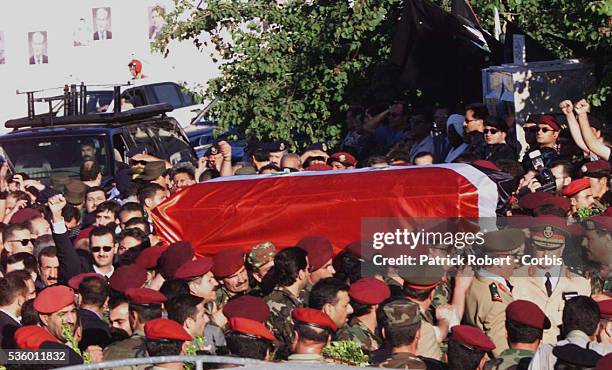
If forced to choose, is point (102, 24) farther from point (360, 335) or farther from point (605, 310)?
point (605, 310)

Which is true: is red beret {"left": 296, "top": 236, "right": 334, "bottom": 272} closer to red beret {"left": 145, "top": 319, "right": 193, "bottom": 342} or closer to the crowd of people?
the crowd of people

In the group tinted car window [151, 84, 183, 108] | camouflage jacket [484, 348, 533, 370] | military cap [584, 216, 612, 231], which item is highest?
military cap [584, 216, 612, 231]

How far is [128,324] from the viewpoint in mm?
9086

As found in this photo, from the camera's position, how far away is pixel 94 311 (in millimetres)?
9188

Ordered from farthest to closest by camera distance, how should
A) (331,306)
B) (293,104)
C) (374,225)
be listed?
(293,104) < (374,225) < (331,306)

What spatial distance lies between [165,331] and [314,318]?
0.84 meters

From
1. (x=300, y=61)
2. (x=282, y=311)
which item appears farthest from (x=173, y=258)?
(x=300, y=61)

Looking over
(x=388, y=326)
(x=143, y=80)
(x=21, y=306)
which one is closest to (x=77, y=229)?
(x=21, y=306)

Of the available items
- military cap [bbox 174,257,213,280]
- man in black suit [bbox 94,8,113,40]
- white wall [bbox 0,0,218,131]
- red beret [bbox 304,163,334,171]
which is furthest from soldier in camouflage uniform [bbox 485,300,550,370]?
man in black suit [bbox 94,8,113,40]

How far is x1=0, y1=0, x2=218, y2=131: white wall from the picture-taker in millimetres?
29938

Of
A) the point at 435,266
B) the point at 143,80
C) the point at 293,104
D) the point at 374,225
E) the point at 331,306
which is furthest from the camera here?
the point at 143,80

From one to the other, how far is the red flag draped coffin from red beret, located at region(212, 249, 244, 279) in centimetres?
62

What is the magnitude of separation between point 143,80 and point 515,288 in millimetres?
20734

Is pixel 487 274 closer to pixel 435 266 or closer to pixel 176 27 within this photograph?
pixel 435 266
